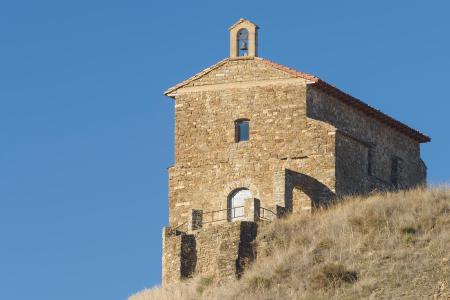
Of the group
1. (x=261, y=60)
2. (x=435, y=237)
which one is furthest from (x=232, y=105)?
(x=435, y=237)

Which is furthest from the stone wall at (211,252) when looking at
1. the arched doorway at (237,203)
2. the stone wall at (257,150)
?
the arched doorway at (237,203)

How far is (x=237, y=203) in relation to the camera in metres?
72.2

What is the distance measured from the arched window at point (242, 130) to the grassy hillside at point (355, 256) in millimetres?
5120

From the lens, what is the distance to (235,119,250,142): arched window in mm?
72750

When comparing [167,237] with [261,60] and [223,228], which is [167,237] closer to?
[223,228]

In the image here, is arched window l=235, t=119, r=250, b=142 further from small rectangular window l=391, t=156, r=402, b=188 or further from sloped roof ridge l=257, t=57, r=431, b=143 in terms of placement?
small rectangular window l=391, t=156, r=402, b=188

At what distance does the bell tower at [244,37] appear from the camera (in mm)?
73312

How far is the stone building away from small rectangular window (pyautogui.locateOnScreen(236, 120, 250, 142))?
0.13ft

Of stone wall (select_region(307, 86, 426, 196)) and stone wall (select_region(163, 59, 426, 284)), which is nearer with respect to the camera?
stone wall (select_region(163, 59, 426, 284))

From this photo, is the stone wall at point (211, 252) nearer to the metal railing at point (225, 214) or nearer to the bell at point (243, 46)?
the metal railing at point (225, 214)

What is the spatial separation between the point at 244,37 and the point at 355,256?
1267 centimetres

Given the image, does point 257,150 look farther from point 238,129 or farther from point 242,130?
point 238,129

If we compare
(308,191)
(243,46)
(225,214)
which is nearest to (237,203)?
(225,214)

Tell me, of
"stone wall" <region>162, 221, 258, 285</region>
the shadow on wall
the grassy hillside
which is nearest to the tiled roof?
the shadow on wall
